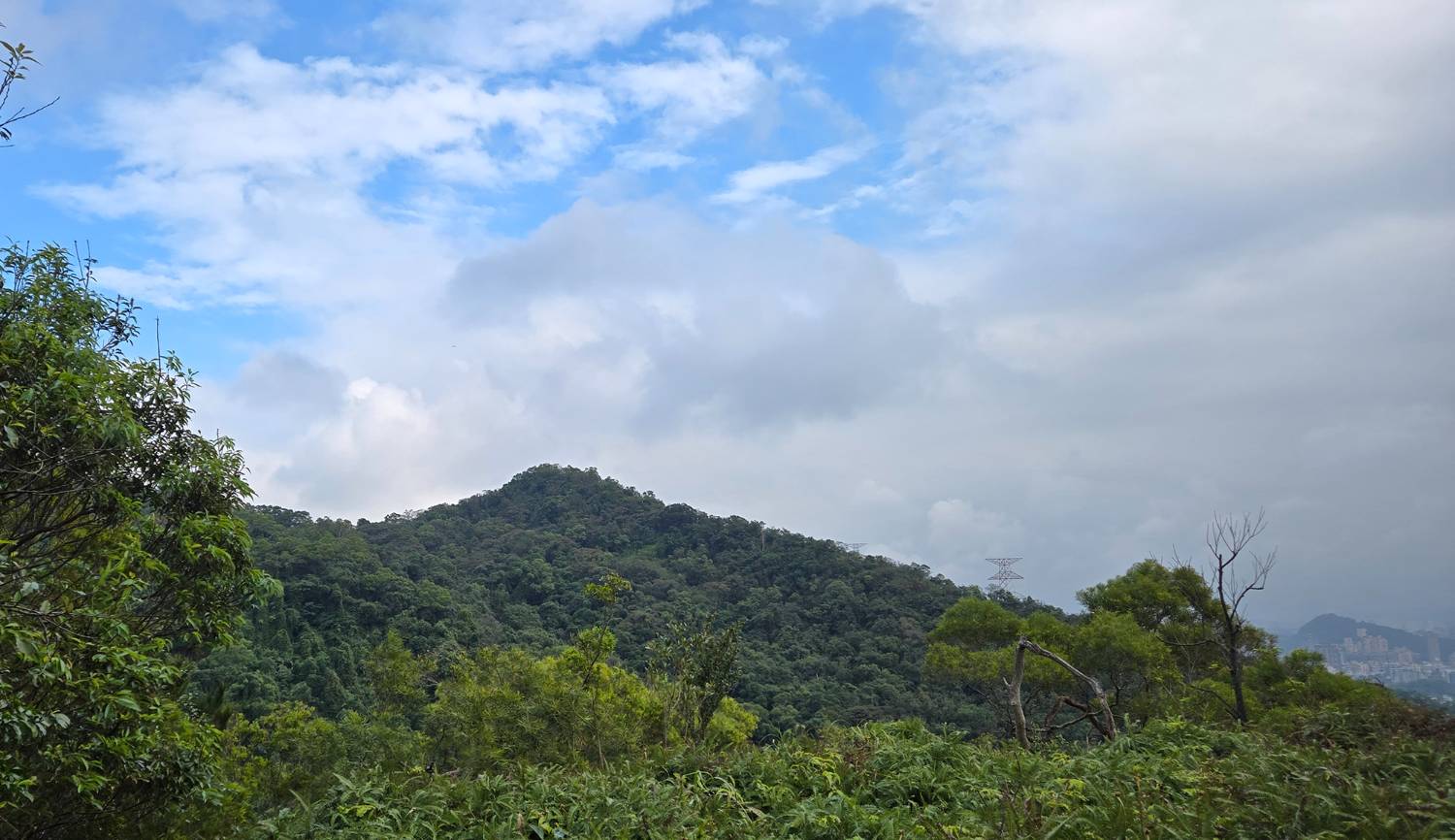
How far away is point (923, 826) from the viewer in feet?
15.4

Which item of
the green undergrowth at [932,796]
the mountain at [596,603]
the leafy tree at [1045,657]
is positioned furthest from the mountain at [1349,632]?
the green undergrowth at [932,796]

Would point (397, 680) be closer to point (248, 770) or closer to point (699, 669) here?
point (699, 669)

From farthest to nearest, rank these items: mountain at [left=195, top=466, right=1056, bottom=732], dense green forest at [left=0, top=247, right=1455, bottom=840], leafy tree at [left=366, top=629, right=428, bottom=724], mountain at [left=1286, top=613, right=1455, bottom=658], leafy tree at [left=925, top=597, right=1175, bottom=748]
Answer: mountain at [left=1286, top=613, right=1455, bottom=658] < mountain at [left=195, top=466, right=1056, bottom=732] < leafy tree at [left=366, top=629, right=428, bottom=724] < leafy tree at [left=925, top=597, right=1175, bottom=748] < dense green forest at [left=0, top=247, right=1455, bottom=840]

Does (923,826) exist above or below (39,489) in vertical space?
below

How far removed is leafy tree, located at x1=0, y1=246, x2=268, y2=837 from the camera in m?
4.98

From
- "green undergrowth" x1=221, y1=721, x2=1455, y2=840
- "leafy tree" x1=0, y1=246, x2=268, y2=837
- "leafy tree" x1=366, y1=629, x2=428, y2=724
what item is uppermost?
"leafy tree" x1=0, y1=246, x2=268, y2=837

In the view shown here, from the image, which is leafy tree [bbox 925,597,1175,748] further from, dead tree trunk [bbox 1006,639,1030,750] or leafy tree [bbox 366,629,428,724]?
leafy tree [bbox 366,629,428,724]

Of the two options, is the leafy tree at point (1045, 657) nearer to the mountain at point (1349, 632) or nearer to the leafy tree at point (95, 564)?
the leafy tree at point (95, 564)

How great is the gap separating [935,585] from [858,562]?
7.55 metres

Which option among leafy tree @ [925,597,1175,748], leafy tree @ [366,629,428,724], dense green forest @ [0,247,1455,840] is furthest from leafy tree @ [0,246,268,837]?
leafy tree @ [366,629,428,724]

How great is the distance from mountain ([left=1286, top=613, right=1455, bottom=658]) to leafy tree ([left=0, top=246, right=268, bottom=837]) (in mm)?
41154

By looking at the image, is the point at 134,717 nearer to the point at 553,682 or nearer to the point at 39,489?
the point at 39,489

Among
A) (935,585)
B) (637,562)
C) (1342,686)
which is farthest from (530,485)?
(1342,686)

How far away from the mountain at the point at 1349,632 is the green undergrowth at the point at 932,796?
3766cm
